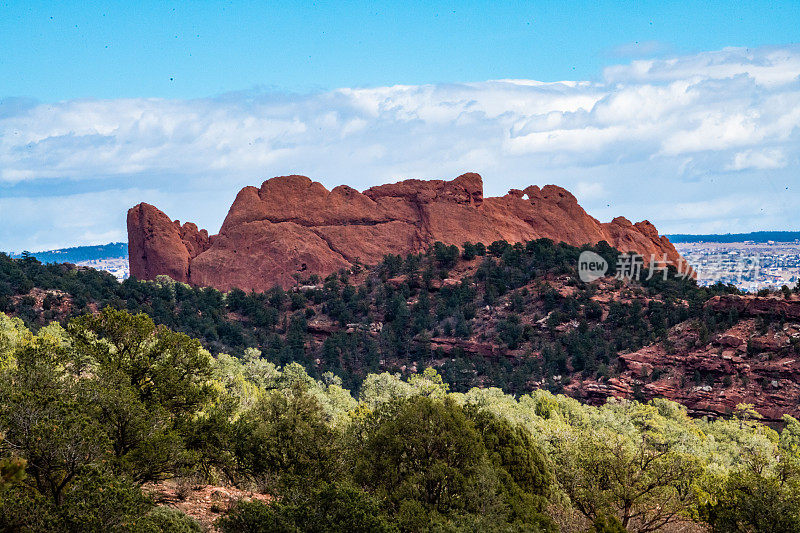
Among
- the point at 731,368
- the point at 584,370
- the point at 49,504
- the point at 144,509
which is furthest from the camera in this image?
the point at 584,370

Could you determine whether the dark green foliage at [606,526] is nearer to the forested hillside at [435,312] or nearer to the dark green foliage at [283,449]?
the dark green foliage at [283,449]

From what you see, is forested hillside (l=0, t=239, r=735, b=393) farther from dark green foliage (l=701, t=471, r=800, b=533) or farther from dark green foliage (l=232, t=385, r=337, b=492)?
dark green foliage (l=232, t=385, r=337, b=492)

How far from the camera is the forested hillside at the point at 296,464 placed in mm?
22219

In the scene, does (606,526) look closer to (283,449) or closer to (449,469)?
(449,469)

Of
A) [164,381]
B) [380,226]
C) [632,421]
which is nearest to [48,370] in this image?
[164,381]

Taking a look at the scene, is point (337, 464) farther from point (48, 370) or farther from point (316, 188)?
point (316, 188)

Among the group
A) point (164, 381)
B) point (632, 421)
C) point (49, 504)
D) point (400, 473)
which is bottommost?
point (632, 421)

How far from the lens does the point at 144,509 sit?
72.9 ft

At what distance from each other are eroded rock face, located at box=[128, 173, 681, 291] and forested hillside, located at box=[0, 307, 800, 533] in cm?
6988

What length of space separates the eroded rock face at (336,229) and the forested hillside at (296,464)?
229 ft

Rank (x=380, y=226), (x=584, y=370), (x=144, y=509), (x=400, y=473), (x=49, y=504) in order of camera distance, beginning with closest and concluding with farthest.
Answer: (x=49, y=504) < (x=144, y=509) < (x=400, y=473) < (x=584, y=370) < (x=380, y=226)

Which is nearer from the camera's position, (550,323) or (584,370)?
(584,370)

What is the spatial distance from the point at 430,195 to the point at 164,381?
9161 centimetres

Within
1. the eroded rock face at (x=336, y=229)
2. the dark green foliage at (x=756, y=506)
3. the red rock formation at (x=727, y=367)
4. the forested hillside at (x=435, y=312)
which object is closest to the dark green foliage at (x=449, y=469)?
the dark green foliage at (x=756, y=506)
